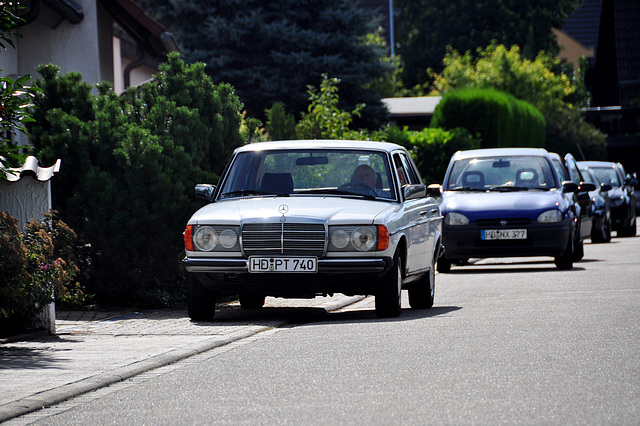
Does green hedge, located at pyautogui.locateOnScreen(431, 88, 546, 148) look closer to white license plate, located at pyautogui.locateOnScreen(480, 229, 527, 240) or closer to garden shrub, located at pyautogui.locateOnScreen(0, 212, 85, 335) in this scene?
white license plate, located at pyautogui.locateOnScreen(480, 229, 527, 240)

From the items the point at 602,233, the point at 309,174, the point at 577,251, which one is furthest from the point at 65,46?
the point at 602,233

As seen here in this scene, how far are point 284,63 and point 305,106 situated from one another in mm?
1316

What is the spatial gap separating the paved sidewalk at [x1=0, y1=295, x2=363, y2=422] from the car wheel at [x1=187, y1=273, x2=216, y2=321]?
0.40 feet

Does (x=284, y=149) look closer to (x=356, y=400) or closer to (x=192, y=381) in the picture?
(x=192, y=381)

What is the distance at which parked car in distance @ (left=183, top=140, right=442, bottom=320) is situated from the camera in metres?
11.0

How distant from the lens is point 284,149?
1234 cm

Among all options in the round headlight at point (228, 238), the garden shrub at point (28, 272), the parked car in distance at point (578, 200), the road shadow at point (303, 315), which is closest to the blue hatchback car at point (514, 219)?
the parked car in distance at point (578, 200)

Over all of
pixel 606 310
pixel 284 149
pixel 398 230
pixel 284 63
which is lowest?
pixel 606 310

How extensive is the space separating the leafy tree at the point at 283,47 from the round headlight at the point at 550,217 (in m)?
17.1

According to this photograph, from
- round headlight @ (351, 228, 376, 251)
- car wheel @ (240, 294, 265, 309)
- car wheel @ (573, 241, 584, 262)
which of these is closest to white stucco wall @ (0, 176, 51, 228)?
round headlight @ (351, 228, 376, 251)

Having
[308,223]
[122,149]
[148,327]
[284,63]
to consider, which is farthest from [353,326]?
[284,63]

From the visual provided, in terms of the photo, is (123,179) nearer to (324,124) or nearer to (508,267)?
(508,267)

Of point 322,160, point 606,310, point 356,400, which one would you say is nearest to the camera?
point 356,400

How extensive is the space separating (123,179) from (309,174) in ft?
7.39
